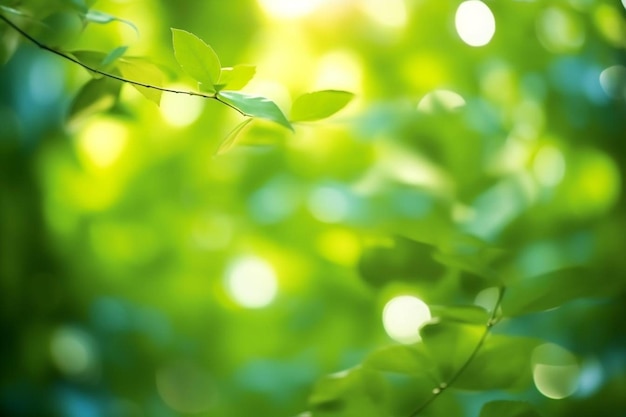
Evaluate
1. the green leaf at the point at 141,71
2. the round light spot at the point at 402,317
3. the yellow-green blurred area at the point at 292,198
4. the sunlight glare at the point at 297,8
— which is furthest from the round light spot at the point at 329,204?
the green leaf at the point at 141,71

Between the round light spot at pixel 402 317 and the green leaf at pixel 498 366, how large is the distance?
193 millimetres

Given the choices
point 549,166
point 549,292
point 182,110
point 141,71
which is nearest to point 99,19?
point 141,71

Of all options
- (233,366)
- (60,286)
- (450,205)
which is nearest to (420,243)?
(450,205)

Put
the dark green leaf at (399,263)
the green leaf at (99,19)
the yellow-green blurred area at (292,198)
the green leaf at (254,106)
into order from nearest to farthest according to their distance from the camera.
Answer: the green leaf at (254,106), the green leaf at (99,19), the dark green leaf at (399,263), the yellow-green blurred area at (292,198)

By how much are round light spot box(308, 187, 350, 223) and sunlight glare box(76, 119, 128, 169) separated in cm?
25

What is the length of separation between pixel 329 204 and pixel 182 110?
0.22 metres

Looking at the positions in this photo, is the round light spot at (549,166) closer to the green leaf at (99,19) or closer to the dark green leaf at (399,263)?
the dark green leaf at (399,263)

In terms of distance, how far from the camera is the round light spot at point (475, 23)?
2.52 feet

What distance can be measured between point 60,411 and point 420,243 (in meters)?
0.47

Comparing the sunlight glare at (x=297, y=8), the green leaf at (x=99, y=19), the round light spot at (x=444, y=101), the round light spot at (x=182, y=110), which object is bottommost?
the green leaf at (x=99, y=19)

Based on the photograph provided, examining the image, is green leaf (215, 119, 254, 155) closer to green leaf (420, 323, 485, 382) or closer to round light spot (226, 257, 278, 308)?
green leaf (420, 323, 485, 382)

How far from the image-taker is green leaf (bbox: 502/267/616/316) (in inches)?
18.9

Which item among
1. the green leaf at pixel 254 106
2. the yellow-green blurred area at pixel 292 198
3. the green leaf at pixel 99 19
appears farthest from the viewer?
the yellow-green blurred area at pixel 292 198

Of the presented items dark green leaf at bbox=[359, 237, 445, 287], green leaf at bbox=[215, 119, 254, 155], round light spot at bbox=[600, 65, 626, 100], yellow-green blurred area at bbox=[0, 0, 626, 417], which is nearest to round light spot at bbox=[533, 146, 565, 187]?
yellow-green blurred area at bbox=[0, 0, 626, 417]
